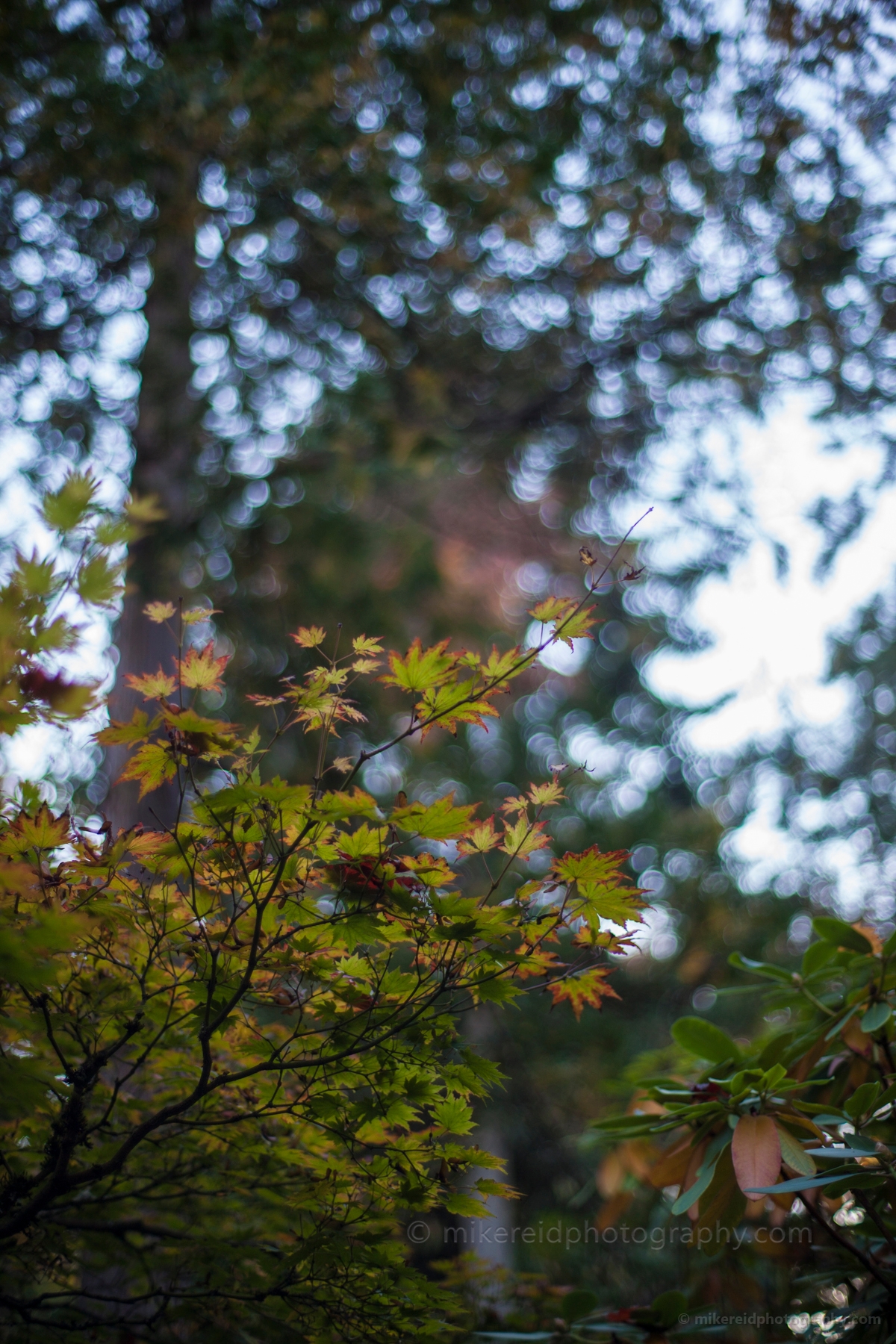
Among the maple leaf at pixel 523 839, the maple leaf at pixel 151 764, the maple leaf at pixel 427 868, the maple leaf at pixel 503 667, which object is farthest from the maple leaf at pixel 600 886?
the maple leaf at pixel 151 764

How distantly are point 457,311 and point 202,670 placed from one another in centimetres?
435

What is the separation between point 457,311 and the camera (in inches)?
196

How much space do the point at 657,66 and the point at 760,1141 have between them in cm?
401

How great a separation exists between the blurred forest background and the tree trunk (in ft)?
0.07

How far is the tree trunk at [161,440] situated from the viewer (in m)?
A: 4.34

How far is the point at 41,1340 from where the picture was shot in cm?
Answer: 142

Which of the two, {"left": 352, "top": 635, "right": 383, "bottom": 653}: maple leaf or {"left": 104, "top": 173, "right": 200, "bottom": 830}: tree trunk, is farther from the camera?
{"left": 104, "top": 173, "right": 200, "bottom": 830}: tree trunk

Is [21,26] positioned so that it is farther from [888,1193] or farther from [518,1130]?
[518,1130]

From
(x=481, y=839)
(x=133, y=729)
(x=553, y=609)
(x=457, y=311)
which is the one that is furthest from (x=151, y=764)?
(x=457, y=311)

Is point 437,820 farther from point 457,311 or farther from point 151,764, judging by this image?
point 457,311

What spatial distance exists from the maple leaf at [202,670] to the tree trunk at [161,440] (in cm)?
308

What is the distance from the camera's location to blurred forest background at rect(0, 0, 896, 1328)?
3381 mm

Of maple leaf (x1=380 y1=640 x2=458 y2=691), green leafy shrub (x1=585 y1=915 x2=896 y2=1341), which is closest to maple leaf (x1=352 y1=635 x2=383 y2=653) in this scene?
maple leaf (x1=380 y1=640 x2=458 y2=691)

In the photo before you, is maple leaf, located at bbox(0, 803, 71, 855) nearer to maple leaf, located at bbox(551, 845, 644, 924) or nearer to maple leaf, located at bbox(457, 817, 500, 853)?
maple leaf, located at bbox(457, 817, 500, 853)
